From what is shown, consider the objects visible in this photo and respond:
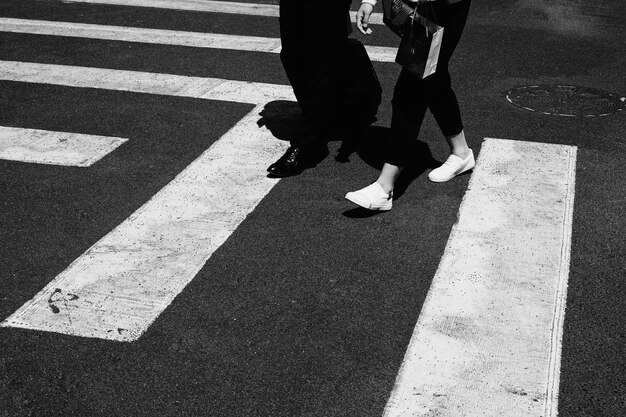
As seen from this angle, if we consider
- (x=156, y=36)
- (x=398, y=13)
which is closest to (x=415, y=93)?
(x=398, y=13)

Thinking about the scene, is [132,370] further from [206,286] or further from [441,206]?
[441,206]

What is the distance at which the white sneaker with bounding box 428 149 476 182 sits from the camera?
5227mm

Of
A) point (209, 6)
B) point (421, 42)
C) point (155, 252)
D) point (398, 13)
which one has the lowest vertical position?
point (209, 6)

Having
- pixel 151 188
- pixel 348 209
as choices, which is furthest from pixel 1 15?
pixel 348 209

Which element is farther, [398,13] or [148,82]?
[148,82]

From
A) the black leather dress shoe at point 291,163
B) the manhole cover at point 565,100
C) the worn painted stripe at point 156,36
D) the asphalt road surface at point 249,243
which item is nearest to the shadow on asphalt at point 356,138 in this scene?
the asphalt road surface at point 249,243

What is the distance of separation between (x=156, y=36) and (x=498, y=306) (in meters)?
5.59

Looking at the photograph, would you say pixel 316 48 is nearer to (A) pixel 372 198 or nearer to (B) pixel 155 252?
(A) pixel 372 198

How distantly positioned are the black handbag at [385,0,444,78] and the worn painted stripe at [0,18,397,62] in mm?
3252

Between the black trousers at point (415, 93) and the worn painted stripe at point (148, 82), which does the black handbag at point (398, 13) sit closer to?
Result: the black trousers at point (415, 93)

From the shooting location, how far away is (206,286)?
4.06 m

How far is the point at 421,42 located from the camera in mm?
4480

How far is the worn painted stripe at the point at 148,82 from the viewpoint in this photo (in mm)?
6820

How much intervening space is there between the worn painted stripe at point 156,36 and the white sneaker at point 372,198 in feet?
10.5
